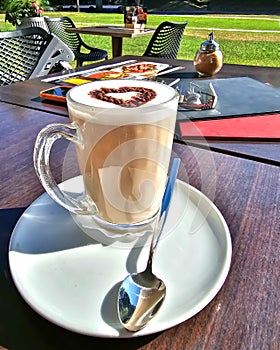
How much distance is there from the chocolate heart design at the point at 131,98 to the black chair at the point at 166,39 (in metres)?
1.84

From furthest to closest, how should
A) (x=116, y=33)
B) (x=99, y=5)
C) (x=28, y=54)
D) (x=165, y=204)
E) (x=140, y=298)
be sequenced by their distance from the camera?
(x=99, y=5) → (x=116, y=33) → (x=28, y=54) → (x=165, y=204) → (x=140, y=298)

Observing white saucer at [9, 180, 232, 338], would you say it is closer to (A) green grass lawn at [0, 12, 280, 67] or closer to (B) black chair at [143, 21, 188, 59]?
(B) black chair at [143, 21, 188, 59]

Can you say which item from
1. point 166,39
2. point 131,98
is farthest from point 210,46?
point 166,39

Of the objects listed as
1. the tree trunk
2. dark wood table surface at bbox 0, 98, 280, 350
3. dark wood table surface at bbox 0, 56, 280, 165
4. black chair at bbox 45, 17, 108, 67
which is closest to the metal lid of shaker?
dark wood table surface at bbox 0, 56, 280, 165

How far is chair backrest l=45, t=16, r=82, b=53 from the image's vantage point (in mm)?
2584

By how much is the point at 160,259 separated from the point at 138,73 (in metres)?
0.70

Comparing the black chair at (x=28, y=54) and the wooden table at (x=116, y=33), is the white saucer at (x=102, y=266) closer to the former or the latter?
the black chair at (x=28, y=54)

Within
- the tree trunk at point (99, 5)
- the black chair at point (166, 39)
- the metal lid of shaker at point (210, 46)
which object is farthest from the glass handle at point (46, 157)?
the tree trunk at point (99, 5)

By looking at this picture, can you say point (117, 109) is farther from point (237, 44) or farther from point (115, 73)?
point (237, 44)

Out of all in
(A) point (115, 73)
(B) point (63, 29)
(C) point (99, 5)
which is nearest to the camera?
(A) point (115, 73)

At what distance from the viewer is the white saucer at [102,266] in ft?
0.76

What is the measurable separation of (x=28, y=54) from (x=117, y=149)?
111 cm

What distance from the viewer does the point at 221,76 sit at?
0.94m

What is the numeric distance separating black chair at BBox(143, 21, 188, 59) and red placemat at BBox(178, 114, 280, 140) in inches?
64.9
